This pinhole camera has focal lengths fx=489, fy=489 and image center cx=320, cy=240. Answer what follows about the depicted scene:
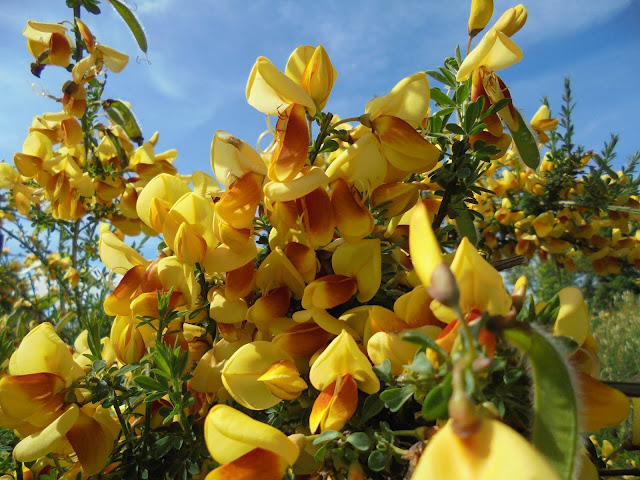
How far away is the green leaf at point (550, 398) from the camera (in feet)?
0.79

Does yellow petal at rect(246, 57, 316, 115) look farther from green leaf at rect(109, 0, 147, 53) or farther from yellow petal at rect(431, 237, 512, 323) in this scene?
green leaf at rect(109, 0, 147, 53)

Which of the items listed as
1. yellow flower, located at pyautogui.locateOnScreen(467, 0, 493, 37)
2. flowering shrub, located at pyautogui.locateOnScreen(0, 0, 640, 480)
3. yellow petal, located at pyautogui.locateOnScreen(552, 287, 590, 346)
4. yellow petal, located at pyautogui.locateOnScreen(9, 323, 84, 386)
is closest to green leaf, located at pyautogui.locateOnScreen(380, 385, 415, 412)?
flowering shrub, located at pyautogui.locateOnScreen(0, 0, 640, 480)

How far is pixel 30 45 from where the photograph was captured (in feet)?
3.91

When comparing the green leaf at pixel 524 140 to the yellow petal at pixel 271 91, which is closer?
the yellow petal at pixel 271 91

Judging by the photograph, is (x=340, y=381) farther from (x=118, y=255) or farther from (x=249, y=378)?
(x=118, y=255)

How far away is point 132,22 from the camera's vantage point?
3.99 feet

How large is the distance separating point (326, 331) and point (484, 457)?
23 centimetres

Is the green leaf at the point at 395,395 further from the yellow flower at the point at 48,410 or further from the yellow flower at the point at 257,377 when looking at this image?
the yellow flower at the point at 48,410

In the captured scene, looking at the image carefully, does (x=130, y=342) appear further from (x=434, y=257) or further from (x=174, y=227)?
(x=434, y=257)

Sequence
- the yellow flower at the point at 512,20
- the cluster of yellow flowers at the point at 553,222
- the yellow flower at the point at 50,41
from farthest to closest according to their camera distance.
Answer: the cluster of yellow flowers at the point at 553,222 → the yellow flower at the point at 50,41 → the yellow flower at the point at 512,20

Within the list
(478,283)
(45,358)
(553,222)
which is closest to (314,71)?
(478,283)

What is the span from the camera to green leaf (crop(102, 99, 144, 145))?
1.24m

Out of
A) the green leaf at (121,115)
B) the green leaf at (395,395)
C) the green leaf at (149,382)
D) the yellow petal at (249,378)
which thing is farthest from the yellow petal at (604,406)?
the green leaf at (121,115)

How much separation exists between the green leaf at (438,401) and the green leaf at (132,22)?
48.4 inches
